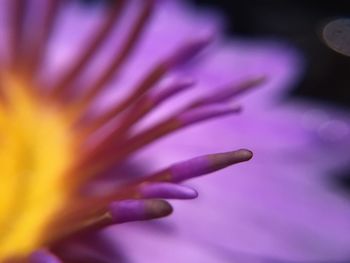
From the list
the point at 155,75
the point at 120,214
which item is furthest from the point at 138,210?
the point at 155,75

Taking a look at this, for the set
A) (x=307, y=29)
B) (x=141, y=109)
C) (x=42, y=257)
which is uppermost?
(x=307, y=29)

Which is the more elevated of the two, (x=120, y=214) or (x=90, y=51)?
(x=90, y=51)

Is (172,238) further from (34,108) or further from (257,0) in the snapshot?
(257,0)

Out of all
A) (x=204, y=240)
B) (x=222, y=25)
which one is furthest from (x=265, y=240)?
(x=222, y=25)

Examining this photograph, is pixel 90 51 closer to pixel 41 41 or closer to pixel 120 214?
pixel 41 41

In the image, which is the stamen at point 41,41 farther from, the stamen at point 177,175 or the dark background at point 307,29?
the dark background at point 307,29

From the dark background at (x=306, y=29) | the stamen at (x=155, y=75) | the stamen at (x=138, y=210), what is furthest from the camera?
the dark background at (x=306, y=29)

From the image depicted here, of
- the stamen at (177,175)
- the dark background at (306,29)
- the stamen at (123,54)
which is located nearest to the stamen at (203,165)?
the stamen at (177,175)
